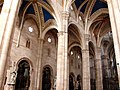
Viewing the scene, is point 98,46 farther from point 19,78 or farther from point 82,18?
point 19,78

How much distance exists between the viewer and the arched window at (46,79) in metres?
17.5

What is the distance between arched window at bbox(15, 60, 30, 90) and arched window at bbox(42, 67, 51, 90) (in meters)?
2.52

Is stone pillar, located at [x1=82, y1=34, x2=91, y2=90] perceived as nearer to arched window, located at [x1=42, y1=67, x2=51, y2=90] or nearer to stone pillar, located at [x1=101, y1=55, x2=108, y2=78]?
arched window, located at [x1=42, y1=67, x2=51, y2=90]

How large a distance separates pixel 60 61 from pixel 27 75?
468 cm

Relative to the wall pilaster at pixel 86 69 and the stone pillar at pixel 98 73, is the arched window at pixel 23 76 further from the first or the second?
the stone pillar at pixel 98 73

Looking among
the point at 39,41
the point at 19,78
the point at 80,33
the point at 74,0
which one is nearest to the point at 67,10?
the point at 74,0

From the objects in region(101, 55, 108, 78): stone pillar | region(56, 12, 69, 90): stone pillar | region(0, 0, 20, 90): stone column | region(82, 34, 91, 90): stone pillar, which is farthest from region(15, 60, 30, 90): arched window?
region(101, 55, 108, 78): stone pillar

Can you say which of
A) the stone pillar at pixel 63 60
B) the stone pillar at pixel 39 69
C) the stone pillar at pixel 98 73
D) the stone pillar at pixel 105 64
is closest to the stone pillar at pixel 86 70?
the stone pillar at pixel 63 60

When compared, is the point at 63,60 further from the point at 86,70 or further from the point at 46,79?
the point at 46,79

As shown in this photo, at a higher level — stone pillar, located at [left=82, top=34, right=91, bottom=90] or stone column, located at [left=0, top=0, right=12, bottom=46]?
stone column, located at [left=0, top=0, right=12, bottom=46]

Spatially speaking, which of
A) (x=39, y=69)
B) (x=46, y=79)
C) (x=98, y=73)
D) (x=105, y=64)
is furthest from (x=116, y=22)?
(x=105, y=64)

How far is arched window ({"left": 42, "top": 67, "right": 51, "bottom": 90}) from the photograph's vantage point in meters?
17.5

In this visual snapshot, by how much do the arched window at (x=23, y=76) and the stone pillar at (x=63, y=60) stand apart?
4.47 meters

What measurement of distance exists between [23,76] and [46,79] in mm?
3378
